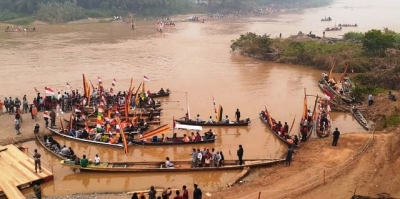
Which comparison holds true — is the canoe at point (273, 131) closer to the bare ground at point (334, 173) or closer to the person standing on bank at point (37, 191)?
the bare ground at point (334, 173)

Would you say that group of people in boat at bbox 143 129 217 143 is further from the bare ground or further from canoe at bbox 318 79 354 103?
canoe at bbox 318 79 354 103

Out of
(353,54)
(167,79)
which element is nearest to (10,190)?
(167,79)

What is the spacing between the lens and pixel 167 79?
1532 inches

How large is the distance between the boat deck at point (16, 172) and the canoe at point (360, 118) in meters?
18.4

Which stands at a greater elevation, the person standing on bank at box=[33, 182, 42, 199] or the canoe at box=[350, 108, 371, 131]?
the canoe at box=[350, 108, 371, 131]

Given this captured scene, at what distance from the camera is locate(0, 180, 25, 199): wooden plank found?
16428 millimetres

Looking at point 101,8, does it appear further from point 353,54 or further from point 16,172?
point 16,172

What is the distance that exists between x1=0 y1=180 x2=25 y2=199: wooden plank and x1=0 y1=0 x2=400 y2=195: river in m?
0.96

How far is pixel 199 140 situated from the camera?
22.9m

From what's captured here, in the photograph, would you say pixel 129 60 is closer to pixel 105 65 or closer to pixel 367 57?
pixel 105 65

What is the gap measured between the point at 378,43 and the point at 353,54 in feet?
8.42

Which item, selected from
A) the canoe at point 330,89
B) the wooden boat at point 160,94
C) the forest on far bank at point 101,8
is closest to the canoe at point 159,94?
the wooden boat at point 160,94

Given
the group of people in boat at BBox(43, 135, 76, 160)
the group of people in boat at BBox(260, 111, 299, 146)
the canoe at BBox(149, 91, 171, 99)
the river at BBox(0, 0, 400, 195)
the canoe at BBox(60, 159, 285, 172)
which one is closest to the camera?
the canoe at BBox(60, 159, 285, 172)

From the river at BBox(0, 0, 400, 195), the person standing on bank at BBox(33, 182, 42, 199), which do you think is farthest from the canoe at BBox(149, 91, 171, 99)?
the person standing on bank at BBox(33, 182, 42, 199)
